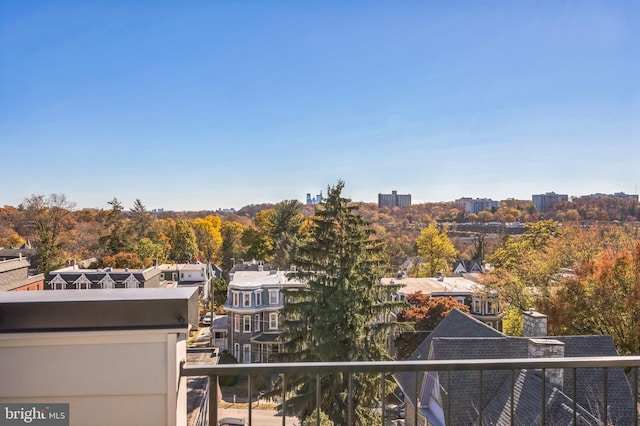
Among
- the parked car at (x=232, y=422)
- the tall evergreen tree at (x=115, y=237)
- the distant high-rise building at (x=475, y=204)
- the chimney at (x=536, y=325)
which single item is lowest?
the parked car at (x=232, y=422)

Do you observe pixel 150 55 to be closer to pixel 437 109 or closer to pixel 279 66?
pixel 279 66

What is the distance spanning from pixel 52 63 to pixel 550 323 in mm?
15358

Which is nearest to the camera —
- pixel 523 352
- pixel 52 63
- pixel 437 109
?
pixel 523 352

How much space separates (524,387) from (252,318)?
13197 millimetres

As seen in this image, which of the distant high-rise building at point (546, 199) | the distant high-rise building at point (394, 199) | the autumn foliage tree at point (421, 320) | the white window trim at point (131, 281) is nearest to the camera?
the autumn foliage tree at point (421, 320)

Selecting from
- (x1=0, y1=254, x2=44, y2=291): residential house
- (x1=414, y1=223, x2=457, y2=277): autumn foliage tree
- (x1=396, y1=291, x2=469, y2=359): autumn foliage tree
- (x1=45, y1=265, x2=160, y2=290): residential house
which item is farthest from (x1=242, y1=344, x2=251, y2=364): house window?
(x1=414, y1=223, x2=457, y2=277): autumn foliage tree

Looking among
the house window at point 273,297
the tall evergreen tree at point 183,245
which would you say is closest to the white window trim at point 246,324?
the house window at point 273,297

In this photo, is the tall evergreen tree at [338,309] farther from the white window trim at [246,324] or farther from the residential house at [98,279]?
the residential house at [98,279]

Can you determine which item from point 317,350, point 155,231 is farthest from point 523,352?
point 155,231

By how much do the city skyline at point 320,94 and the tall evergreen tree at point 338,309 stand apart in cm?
118

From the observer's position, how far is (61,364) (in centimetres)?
143

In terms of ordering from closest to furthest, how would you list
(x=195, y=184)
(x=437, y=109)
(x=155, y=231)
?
(x=437, y=109) → (x=195, y=184) → (x=155, y=231)

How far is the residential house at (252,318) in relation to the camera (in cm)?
1746

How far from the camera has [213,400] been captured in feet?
5.12
